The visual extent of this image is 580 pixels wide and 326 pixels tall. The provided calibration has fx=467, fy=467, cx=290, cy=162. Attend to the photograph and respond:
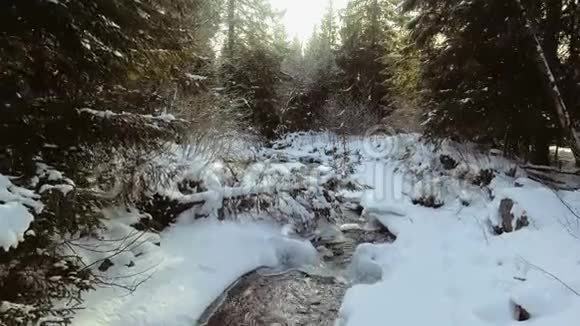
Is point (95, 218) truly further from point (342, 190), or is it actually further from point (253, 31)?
point (253, 31)

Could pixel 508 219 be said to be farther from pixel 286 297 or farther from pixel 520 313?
pixel 286 297

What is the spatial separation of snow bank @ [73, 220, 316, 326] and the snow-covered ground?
0.04ft

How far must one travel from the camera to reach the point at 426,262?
580cm

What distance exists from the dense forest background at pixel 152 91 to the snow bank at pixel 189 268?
1.49 ft

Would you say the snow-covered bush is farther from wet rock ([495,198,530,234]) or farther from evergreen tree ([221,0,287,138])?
evergreen tree ([221,0,287,138])

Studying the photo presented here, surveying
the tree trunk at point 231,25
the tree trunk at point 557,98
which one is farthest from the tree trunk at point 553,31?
the tree trunk at point 231,25

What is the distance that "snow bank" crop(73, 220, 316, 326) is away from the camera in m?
4.19

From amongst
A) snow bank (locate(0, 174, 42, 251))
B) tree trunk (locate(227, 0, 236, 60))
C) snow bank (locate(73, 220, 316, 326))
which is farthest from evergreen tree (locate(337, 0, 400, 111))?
snow bank (locate(0, 174, 42, 251))

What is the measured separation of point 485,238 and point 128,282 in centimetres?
444

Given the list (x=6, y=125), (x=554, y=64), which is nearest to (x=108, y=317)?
(x=6, y=125)

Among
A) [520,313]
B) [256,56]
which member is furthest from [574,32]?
[256,56]

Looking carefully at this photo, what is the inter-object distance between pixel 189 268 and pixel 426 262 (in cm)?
288

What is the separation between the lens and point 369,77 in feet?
73.4

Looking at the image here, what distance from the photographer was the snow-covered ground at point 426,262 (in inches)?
162
